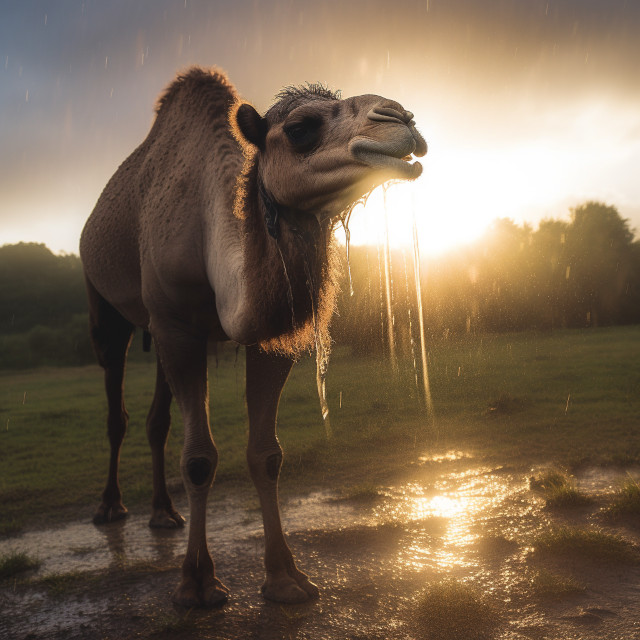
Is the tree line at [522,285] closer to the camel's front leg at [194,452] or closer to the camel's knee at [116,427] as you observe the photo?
the camel's knee at [116,427]

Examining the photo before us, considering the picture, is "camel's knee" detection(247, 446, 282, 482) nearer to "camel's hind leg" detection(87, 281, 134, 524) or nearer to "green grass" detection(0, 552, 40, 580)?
"green grass" detection(0, 552, 40, 580)

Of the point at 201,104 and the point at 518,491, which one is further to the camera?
the point at 518,491

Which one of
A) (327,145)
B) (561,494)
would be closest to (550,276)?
(561,494)

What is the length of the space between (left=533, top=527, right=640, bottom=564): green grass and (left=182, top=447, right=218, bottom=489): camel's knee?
219cm

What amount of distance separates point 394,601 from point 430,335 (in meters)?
14.7

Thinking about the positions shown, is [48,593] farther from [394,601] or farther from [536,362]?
[536,362]

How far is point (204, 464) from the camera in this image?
383 centimetres

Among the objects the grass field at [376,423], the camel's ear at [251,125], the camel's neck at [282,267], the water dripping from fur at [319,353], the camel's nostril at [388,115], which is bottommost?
the grass field at [376,423]

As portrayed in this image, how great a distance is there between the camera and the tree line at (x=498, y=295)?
18078 mm

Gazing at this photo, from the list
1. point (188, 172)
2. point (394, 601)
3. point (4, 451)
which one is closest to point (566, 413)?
point (394, 601)

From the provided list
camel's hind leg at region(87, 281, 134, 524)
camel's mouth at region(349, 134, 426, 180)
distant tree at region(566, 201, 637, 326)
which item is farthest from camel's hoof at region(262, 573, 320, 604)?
distant tree at region(566, 201, 637, 326)

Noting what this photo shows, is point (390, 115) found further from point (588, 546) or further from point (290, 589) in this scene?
point (588, 546)

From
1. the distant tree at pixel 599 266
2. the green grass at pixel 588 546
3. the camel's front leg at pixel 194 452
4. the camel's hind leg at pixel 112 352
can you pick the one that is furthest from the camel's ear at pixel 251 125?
the distant tree at pixel 599 266

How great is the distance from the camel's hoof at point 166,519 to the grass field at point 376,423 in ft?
3.26
